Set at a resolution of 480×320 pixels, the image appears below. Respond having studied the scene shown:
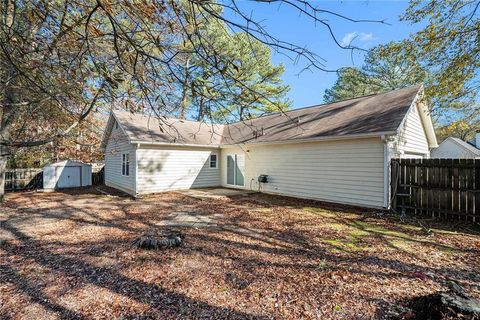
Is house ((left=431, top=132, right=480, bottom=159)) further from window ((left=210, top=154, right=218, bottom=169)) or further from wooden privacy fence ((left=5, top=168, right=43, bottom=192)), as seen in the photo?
wooden privacy fence ((left=5, top=168, right=43, bottom=192))

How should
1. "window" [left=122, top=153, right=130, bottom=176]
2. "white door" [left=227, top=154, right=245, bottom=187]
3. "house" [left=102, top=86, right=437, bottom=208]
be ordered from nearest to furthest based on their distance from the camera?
"house" [left=102, top=86, right=437, bottom=208]
"window" [left=122, top=153, right=130, bottom=176]
"white door" [left=227, top=154, right=245, bottom=187]

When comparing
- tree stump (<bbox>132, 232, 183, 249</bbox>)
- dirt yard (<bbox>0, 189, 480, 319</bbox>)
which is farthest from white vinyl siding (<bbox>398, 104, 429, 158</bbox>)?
tree stump (<bbox>132, 232, 183, 249</bbox>)

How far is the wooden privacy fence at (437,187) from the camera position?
258 inches

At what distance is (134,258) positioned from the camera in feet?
13.8

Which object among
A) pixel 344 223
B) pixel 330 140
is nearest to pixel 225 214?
pixel 344 223

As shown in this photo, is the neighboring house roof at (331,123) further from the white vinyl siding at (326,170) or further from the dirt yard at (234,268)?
the dirt yard at (234,268)

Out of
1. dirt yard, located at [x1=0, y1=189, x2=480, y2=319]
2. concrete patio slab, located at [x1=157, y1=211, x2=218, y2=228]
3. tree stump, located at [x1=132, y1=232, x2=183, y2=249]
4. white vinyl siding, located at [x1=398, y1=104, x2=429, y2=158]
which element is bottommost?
dirt yard, located at [x1=0, y1=189, x2=480, y2=319]

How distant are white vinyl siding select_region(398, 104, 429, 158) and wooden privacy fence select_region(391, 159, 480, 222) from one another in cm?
132

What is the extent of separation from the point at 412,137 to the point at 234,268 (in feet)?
29.8

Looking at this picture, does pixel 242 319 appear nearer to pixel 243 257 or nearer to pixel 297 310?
pixel 297 310

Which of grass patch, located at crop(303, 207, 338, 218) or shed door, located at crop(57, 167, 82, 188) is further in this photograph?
shed door, located at crop(57, 167, 82, 188)

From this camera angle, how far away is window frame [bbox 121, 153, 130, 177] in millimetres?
12680

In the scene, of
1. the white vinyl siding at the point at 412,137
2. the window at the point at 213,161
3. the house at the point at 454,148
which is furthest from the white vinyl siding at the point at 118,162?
the house at the point at 454,148

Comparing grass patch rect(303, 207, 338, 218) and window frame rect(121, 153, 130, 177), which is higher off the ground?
window frame rect(121, 153, 130, 177)
